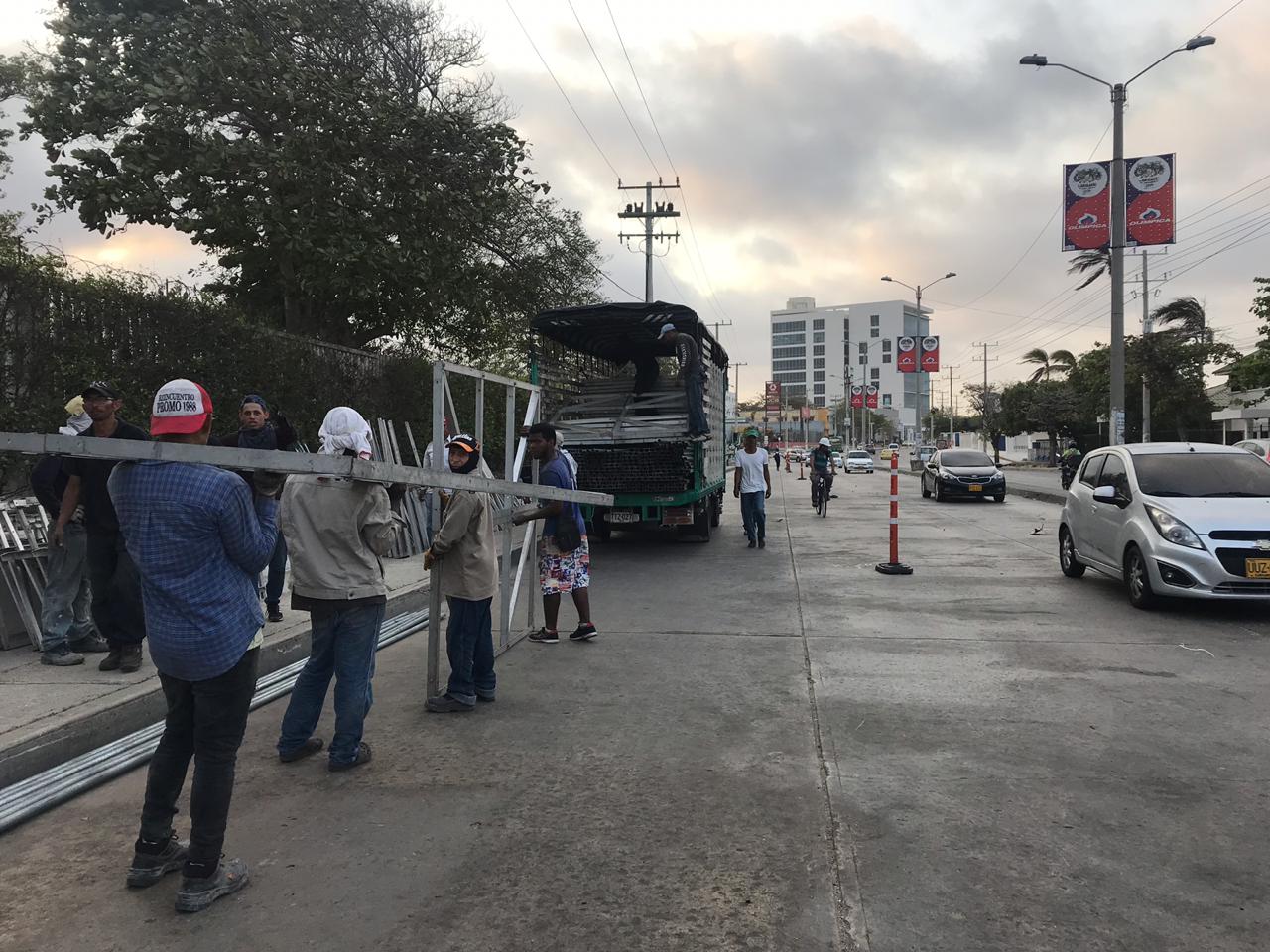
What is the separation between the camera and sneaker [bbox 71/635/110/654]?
6234 millimetres

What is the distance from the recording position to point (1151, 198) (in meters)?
18.1

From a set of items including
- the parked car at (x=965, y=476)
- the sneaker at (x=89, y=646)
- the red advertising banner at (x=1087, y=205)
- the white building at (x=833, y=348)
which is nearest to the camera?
the sneaker at (x=89, y=646)

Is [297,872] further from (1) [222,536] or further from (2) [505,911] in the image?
(1) [222,536]

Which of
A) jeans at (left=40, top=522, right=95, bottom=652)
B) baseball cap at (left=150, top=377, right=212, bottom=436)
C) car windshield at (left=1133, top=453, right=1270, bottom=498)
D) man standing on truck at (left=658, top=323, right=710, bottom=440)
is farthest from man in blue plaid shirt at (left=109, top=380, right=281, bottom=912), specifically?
man standing on truck at (left=658, top=323, right=710, bottom=440)

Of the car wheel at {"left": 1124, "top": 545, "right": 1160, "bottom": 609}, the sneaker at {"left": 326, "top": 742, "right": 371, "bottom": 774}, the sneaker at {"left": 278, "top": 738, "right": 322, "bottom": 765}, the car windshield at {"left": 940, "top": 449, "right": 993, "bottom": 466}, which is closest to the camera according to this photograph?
the sneaker at {"left": 326, "top": 742, "right": 371, "bottom": 774}

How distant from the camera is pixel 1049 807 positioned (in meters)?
3.91

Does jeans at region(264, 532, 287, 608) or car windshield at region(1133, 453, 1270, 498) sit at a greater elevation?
car windshield at region(1133, 453, 1270, 498)

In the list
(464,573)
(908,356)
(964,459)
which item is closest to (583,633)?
(464,573)

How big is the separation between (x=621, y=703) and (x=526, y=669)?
1107 mm

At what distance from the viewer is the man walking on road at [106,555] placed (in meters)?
5.46

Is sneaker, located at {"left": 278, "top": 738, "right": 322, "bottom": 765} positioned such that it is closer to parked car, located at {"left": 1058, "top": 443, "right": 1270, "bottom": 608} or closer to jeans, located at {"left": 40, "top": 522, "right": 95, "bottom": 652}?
jeans, located at {"left": 40, "top": 522, "right": 95, "bottom": 652}

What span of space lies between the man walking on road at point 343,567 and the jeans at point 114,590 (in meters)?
1.81

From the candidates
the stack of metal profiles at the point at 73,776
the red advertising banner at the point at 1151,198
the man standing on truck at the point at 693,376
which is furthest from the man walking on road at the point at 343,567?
the red advertising banner at the point at 1151,198

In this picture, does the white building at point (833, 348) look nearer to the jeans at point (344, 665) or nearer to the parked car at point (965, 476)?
the parked car at point (965, 476)
